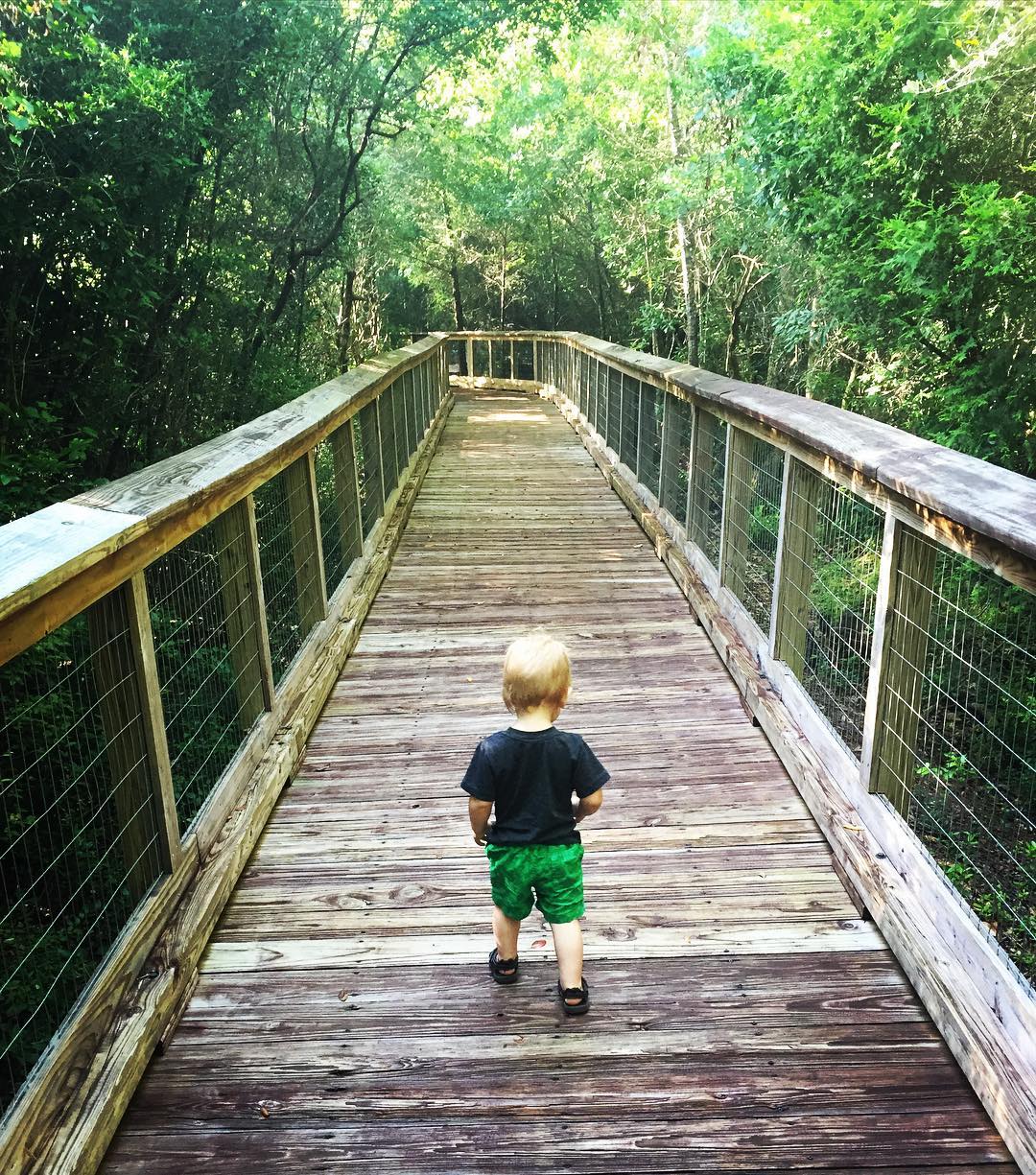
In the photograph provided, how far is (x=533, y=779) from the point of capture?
6.93ft

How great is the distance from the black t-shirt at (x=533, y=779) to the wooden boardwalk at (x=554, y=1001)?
1.27ft

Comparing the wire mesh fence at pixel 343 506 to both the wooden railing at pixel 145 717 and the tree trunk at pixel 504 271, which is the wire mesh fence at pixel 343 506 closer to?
the wooden railing at pixel 145 717

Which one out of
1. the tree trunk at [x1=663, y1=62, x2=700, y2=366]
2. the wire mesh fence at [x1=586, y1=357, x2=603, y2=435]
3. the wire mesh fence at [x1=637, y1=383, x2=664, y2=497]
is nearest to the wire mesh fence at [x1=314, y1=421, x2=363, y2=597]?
the wire mesh fence at [x1=637, y1=383, x2=664, y2=497]

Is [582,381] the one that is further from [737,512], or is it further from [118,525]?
[118,525]

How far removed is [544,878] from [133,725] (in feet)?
3.20

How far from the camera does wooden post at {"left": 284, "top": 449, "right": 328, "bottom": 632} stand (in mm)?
3799

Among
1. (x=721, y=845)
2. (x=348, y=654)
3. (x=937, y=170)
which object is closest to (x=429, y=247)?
(x=937, y=170)

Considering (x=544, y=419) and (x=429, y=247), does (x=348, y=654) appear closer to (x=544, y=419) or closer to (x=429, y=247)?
(x=544, y=419)

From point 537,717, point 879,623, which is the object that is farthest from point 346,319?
point 537,717

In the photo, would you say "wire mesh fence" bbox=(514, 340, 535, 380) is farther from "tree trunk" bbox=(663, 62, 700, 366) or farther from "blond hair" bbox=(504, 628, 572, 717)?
"blond hair" bbox=(504, 628, 572, 717)

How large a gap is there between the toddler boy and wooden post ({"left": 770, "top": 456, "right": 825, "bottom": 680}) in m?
1.52

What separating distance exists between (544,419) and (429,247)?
1460 centimetres

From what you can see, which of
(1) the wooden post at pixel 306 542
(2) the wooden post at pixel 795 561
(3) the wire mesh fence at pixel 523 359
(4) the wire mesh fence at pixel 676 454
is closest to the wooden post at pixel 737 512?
(2) the wooden post at pixel 795 561

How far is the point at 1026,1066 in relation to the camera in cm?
171
